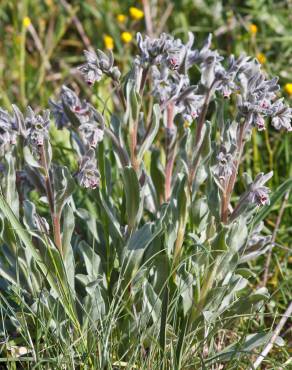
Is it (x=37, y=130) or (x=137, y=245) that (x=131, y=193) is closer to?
(x=137, y=245)

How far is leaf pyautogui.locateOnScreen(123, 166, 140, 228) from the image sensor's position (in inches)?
102

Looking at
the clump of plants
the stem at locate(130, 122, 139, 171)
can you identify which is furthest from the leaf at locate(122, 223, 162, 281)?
the stem at locate(130, 122, 139, 171)

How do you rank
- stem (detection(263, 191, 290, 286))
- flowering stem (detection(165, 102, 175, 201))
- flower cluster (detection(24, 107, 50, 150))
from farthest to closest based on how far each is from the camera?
stem (detection(263, 191, 290, 286)) → flowering stem (detection(165, 102, 175, 201)) → flower cluster (detection(24, 107, 50, 150))

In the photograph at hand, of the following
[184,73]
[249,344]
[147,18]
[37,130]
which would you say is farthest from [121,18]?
[249,344]

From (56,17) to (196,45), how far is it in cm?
124

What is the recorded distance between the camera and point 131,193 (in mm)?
2656

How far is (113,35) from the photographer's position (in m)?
5.00

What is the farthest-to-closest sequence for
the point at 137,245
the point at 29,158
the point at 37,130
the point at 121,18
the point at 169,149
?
the point at 121,18 < the point at 169,149 < the point at 137,245 < the point at 29,158 < the point at 37,130

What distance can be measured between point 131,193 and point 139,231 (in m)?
0.15

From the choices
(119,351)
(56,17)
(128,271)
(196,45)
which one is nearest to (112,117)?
(128,271)

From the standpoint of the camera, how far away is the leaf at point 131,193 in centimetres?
260

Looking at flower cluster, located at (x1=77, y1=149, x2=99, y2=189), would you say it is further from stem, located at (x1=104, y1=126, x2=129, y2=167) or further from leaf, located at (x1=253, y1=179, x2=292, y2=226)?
leaf, located at (x1=253, y1=179, x2=292, y2=226)

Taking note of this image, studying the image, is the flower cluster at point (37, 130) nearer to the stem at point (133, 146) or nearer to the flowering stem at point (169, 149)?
the stem at point (133, 146)

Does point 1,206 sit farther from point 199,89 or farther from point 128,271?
point 199,89
